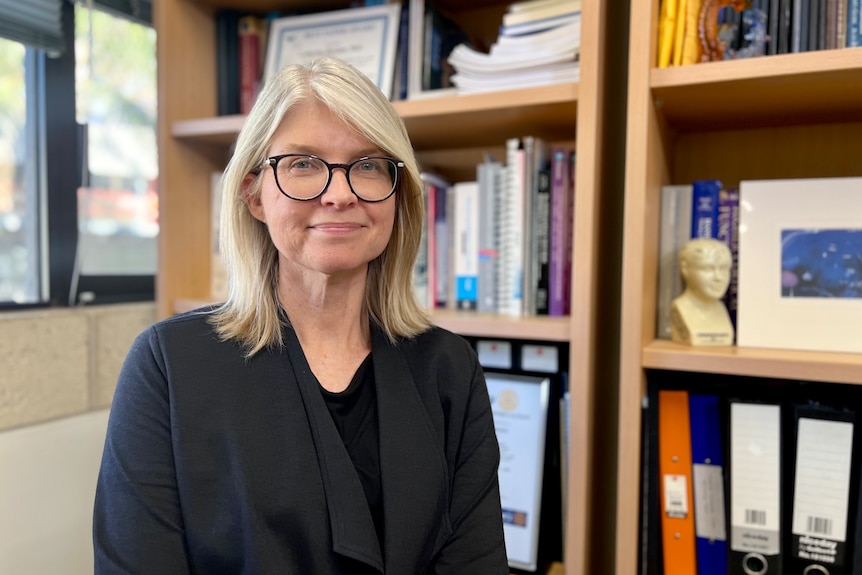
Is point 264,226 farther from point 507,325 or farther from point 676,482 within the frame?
point 676,482

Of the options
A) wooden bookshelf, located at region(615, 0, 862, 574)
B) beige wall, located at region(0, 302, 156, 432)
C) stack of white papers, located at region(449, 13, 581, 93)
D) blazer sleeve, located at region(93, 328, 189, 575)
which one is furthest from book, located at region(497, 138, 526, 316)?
beige wall, located at region(0, 302, 156, 432)

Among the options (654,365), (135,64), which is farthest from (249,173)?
(135,64)

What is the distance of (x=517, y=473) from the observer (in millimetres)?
1209

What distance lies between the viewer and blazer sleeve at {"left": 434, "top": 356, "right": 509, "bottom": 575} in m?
0.92

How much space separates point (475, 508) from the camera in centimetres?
94

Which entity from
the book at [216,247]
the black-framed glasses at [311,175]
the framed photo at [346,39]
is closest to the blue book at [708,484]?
the black-framed glasses at [311,175]

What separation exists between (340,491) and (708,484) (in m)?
0.63

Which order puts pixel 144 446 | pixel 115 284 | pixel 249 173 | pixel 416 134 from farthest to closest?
Result: 1. pixel 115 284
2. pixel 416 134
3. pixel 249 173
4. pixel 144 446

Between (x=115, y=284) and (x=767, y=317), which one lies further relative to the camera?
(x=115, y=284)

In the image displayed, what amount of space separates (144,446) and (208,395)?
0.32 feet

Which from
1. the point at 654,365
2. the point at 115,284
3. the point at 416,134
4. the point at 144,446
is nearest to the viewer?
the point at 144,446

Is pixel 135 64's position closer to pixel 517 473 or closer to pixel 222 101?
pixel 222 101

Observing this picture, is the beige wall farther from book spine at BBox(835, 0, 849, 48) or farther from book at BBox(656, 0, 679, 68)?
book spine at BBox(835, 0, 849, 48)

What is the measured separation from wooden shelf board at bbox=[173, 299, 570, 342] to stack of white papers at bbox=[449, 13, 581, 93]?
0.43m
